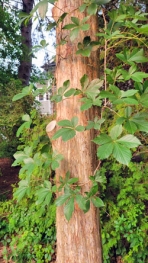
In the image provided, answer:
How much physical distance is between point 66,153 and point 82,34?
582 millimetres

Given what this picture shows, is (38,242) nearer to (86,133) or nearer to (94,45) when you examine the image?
(86,133)

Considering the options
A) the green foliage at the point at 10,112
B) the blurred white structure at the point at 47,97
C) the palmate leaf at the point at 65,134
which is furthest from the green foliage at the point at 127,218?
the green foliage at the point at 10,112

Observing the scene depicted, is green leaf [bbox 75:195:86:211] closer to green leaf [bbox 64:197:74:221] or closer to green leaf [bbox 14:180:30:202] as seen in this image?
green leaf [bbox 64:197:74:221]

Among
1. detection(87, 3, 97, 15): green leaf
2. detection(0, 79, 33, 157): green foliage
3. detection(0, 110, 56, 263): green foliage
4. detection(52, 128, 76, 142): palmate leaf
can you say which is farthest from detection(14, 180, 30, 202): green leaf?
detection(0, 79, 33, 157): green foliage

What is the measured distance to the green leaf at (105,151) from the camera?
0.66m

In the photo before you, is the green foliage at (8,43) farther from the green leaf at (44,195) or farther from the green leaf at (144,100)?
the green leaf at (144,100)

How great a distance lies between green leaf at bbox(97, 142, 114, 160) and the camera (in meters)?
0.66

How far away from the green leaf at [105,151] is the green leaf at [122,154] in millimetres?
18

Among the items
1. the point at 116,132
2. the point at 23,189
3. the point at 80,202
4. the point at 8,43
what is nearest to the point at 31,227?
the point at 23,189

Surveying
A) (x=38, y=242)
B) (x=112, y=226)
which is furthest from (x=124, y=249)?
(x=38, y=242)

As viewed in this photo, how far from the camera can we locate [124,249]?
2160 millimetres

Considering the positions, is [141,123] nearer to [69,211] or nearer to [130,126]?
[130,126]

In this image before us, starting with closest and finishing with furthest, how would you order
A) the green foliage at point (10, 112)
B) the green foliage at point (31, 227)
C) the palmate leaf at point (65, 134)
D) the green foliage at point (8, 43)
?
the palmate leaf at point (65, 134) < the green foliage at point (31, 227) < the green foliage at point (10, 112) < the green foliage at point (8, 43)

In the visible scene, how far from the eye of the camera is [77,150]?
1062mm
